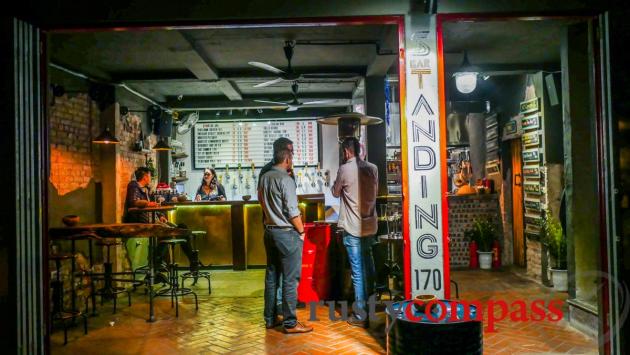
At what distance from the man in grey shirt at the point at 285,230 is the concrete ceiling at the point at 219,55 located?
216 cm

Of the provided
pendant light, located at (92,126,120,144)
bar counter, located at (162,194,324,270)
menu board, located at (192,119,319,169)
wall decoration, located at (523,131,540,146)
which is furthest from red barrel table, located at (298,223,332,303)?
menu board, located at (192,119,319,169)

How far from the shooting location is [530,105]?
Answer: 23.7 feet

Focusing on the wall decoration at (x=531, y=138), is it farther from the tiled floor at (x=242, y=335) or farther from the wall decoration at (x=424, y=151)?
the wall decoration at (x=424, y=151)

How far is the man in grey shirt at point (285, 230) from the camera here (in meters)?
4.74

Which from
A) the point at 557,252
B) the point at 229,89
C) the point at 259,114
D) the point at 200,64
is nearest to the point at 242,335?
the point at 200,64

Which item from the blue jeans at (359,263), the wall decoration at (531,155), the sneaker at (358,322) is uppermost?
the wall decoration at (531,155)

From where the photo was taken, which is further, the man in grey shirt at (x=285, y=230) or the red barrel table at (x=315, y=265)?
the red barrel table at (x=315, y=265)

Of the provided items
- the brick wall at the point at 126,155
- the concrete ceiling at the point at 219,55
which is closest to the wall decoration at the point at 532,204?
the concrete ceiling at the point at 219,55

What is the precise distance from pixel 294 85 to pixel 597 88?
5.60 metres

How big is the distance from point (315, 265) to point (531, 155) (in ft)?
13.0

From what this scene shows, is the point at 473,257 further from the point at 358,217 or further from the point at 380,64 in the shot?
the point at 358,217

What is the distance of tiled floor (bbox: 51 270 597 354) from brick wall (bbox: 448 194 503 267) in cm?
193

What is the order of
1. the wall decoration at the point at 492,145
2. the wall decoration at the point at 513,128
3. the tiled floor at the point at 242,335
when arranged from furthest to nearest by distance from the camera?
the wall decoration at the point at 492,145, the wall decoration at the point at 513,128, the tiled floor at the point at 242,335

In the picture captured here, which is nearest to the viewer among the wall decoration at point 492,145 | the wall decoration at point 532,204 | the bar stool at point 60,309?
the bar stool at point 60,309
